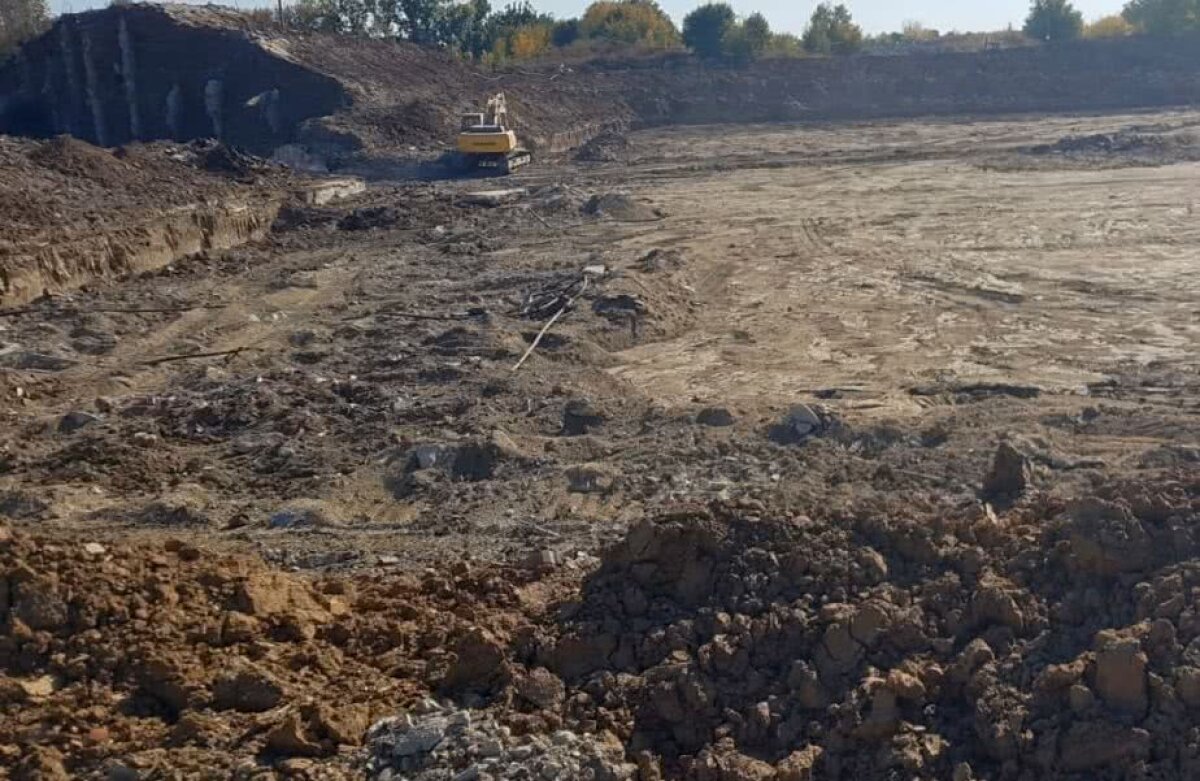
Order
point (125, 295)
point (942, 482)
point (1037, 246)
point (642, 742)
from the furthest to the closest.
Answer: point (1037, 246) → point (125, 295) → point (942, 482) → point (642, 742)

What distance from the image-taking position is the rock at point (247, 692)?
5410 millimetres

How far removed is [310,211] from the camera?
76.0 ft

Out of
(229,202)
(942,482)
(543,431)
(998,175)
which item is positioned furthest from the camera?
(998,175)

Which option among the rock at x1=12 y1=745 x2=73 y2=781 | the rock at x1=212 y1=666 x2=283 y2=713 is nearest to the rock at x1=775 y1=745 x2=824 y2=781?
the rock at x1=212 y1=666 x2=283 y2=713

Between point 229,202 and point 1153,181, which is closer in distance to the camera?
point 229,202

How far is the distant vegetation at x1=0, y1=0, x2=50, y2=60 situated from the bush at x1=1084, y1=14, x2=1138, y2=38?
142 ft

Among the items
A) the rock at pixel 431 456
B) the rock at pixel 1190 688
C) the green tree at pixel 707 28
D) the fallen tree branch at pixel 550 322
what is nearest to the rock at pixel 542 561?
the rock at pixel 431 456

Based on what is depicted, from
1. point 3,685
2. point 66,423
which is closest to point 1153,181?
point 66,423

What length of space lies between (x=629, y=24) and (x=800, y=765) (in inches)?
2178

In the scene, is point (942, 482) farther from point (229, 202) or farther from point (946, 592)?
point (229, 202)

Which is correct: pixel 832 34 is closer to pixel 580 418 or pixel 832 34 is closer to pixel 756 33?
pixel 756 33

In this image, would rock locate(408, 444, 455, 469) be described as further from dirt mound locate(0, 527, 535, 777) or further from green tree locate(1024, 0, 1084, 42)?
green tree locate(1024, 0, 1084, 42)

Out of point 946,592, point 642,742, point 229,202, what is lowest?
point 642,742

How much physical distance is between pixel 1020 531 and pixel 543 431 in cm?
503
